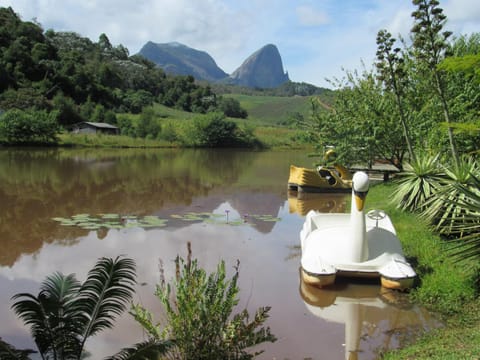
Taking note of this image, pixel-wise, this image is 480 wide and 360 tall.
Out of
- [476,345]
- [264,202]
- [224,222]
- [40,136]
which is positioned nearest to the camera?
[476,345]

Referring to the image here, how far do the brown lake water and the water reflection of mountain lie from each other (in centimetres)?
4

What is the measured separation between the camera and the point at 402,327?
19.1 ft

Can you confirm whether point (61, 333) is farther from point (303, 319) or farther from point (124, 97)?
point (124, 97)

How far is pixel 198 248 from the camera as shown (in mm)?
9523

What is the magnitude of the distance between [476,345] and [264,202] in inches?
467

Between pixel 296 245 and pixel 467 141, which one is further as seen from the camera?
pixel 467 141

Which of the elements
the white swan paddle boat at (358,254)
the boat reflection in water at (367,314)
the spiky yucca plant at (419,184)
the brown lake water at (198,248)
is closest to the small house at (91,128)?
the brown lake water at (198,248)

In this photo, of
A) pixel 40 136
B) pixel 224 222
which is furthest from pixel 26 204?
pixel 40 136

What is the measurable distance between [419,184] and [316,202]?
6.11 meters

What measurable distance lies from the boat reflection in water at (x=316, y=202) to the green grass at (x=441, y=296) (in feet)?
16.4

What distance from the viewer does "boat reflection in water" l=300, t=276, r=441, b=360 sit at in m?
5.39

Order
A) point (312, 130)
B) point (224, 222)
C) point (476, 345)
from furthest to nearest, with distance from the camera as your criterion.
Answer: point (312, 130) < point (224, 222) < point (476, 345)

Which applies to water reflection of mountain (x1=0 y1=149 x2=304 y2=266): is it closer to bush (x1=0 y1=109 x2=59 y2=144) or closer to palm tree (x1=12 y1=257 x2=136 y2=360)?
palm tree (x1=12 y1=257 x2=136 y2=360)

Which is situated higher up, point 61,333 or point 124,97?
point 124,97
